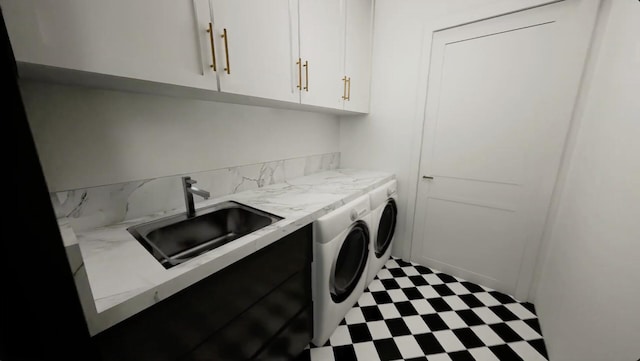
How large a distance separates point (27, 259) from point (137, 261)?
0.44 meters

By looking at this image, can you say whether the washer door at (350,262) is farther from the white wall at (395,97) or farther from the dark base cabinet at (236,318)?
the white wall at (395,97)

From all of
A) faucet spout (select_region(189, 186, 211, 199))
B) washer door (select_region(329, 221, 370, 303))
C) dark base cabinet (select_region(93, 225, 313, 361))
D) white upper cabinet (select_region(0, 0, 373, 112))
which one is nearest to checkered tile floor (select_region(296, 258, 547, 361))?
washer door (select_region(329, 221, 370, 303))

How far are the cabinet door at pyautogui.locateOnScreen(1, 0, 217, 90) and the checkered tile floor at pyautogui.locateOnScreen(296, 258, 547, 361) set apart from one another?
5.14 feet

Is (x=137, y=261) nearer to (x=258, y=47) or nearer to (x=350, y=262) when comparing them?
(x=258, y=47)

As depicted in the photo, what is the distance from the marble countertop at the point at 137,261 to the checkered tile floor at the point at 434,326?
866mm

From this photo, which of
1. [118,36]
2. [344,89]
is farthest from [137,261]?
[344,89]

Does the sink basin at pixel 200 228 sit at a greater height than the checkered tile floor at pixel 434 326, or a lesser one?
greater

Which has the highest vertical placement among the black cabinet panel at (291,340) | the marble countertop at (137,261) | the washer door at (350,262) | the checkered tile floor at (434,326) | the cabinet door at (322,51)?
the cabinet door at (322,51)

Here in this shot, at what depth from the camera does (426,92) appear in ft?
6.03

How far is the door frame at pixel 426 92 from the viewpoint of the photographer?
131cm

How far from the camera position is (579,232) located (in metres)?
1.13

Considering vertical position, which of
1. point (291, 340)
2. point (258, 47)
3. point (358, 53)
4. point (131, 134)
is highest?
point (358, 53)

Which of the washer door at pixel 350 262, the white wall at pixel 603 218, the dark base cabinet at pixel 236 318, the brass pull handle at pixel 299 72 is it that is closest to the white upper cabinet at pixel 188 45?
the brass pull handle at pixel 299 72

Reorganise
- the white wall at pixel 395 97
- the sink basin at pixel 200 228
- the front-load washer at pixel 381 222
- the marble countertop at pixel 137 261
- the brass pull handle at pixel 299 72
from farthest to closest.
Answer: the white wall at pixel 395 97, the front-load washer at pixel 381 222, the brass pull handle at pixel 299 72, the sink basin at pixel 200 228, the marble countertop at pixel 137 261
